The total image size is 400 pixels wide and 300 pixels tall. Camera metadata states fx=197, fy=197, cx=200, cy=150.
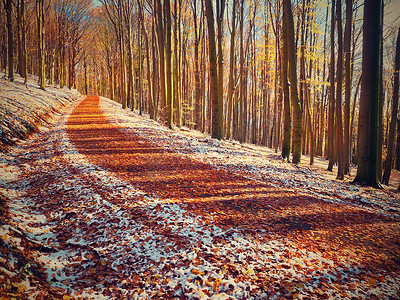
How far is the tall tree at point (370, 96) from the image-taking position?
691cm

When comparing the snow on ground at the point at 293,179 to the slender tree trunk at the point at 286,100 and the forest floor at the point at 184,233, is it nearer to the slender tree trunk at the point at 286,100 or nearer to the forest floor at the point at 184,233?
the forest floor at the point at 184,233

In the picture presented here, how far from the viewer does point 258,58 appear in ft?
69.8

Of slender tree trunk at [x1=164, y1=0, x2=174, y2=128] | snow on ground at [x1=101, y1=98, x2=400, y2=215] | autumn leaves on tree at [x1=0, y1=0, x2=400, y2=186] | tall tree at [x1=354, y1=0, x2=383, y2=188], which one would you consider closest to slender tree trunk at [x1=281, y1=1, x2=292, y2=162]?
autumn leaves on tree at [x1=0, y1=0, x2=400, y2=186]

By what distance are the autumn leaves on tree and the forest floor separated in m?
4.63

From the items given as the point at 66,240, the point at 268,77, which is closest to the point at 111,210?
the point at 66,240

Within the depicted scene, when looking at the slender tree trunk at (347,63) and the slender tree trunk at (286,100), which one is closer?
the slender tree trunk at (286,100)

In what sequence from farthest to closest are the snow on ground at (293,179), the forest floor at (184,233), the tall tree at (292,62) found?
the tall tree at (292,62)
the snow on ground at (293,179)
the forest floor at (184,233)

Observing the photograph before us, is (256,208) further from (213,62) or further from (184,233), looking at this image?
(213,62)

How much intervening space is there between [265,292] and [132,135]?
994 cm

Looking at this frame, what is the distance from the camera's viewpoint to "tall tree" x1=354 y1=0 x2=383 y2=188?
22.7ft

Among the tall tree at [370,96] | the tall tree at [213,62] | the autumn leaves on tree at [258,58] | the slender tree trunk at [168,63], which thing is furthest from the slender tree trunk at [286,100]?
the slender tree trunk at [168,63]

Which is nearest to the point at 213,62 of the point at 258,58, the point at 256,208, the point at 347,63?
the point at 347,63

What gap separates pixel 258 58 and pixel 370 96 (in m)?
16.2

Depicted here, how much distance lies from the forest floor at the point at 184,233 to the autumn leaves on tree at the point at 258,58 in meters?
4.63
